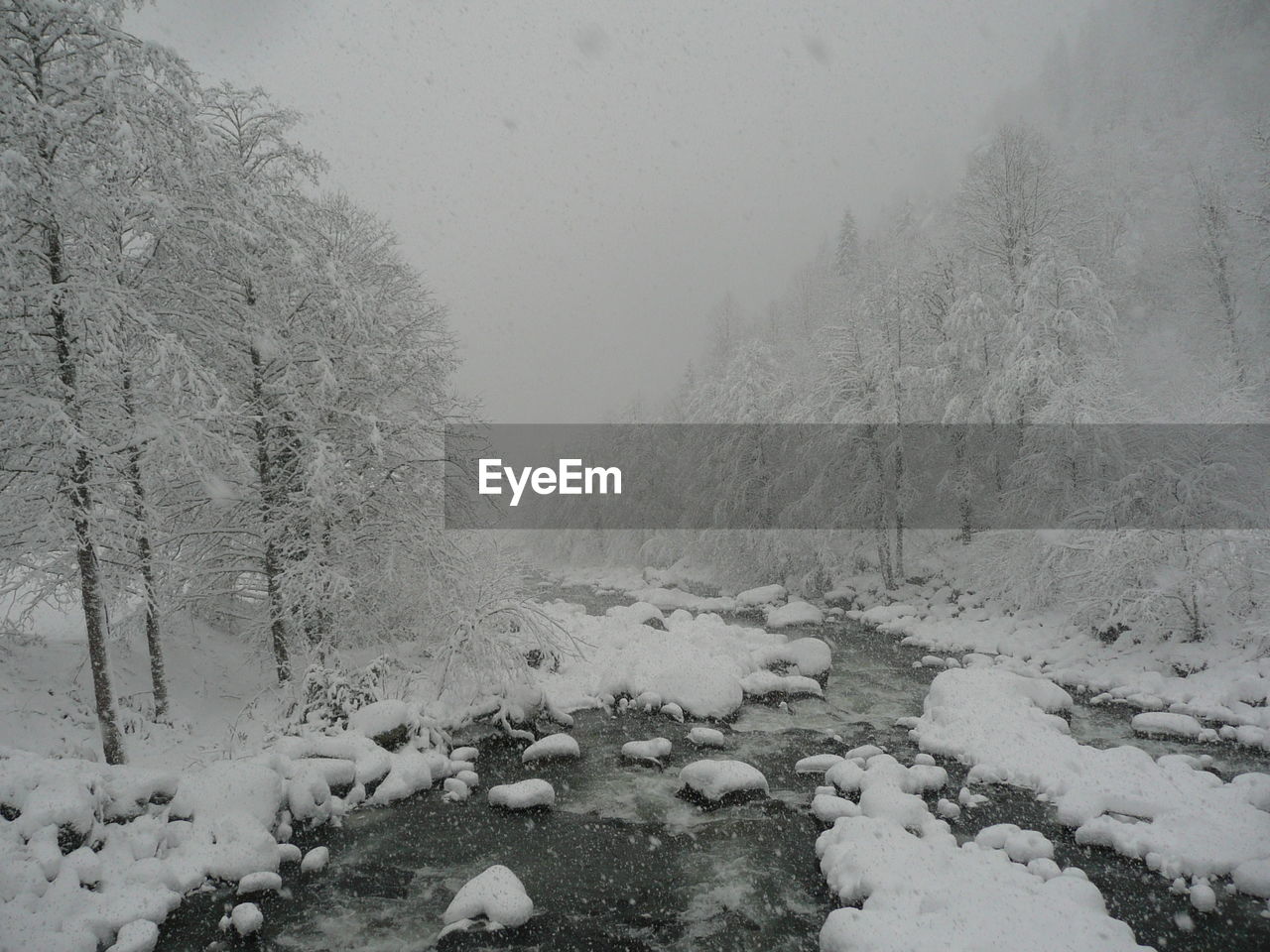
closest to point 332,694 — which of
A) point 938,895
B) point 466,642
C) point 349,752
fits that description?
point 349,752

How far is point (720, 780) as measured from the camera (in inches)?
377

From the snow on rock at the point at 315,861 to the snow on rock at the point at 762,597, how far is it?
18.7 m

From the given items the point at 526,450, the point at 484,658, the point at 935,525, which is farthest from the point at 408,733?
the point at 526,450

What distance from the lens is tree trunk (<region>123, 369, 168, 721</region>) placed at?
875cm

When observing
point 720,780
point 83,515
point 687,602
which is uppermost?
point 83,515

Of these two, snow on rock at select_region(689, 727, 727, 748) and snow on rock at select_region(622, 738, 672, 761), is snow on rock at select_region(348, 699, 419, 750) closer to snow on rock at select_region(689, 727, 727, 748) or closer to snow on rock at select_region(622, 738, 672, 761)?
snow on rock at select_region(622, 738, 672, 761)

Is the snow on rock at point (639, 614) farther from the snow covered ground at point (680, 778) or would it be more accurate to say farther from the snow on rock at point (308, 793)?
the snow on rock at point (308, 793)

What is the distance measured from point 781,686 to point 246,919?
35.5 feet

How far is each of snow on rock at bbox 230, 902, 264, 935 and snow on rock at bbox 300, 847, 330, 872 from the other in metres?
1.01

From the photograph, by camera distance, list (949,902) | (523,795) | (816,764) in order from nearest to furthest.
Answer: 1. (949,902)
2. (523,795)
3. (816,764)

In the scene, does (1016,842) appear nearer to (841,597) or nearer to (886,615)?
(886,615)

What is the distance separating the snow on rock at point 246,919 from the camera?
6614mm

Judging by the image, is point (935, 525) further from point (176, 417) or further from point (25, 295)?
point (25, 295)

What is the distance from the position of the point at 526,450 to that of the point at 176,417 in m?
52.3
